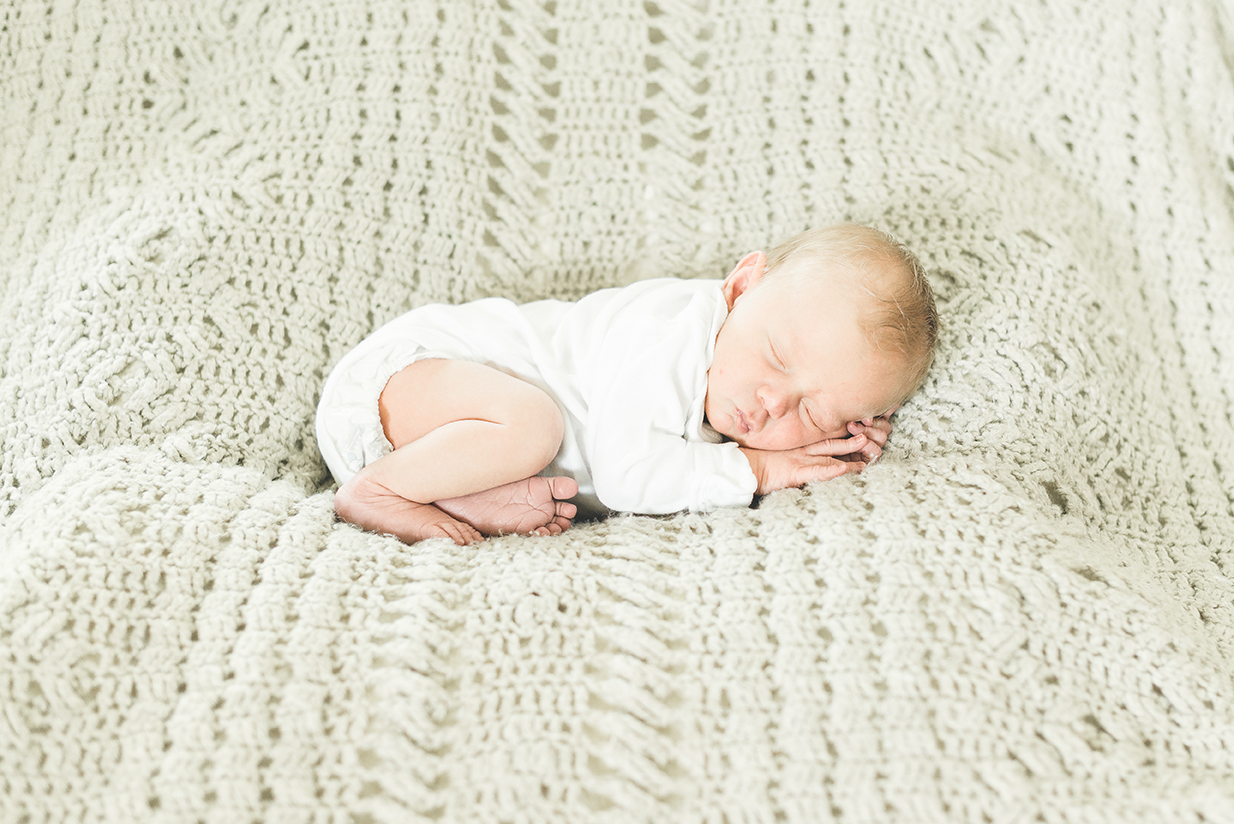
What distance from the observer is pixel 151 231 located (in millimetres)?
1244

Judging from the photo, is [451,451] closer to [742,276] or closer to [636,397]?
[636,397]

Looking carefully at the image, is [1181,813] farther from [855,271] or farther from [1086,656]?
[855,271]

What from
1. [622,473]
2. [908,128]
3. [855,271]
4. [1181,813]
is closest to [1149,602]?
[1181,813]

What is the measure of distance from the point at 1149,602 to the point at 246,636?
3.20 feet

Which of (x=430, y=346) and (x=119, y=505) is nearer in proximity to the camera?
(x=119, y=505)

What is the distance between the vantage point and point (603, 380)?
46.9 inches

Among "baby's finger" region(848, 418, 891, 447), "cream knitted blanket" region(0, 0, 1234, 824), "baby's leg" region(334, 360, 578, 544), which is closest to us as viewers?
"cream knitted blanket" region(0, 0, 1234, 824)

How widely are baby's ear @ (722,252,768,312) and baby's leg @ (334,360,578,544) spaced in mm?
314

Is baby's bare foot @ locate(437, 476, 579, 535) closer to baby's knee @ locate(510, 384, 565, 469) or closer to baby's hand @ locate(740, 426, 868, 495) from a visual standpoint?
baby's knee @ locate(510, 384, 565, 469)

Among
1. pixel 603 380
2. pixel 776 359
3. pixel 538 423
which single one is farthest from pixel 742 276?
pixel 538 423

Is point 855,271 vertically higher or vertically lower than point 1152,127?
lower

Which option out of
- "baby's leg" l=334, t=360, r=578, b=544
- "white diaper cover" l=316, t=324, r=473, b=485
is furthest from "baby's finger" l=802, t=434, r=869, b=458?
"white diaper cover" l=316, t=324, r=473, b=485

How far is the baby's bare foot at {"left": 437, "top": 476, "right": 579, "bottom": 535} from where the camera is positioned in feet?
3.82

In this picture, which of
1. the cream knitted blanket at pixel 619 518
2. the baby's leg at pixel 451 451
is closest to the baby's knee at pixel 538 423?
the baby's leg at pixel 451 451
